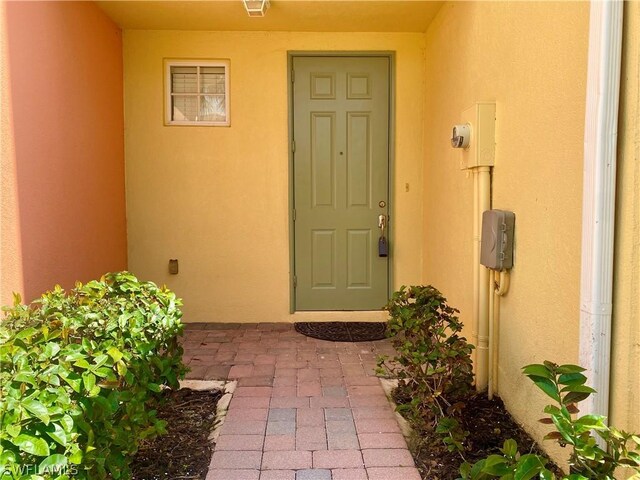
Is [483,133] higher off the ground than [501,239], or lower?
higher

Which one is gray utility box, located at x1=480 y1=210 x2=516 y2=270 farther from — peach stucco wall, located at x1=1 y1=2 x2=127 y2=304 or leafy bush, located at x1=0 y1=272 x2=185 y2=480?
peach stucco wall, located at x1=1 y1=2 x2=127 y2=304

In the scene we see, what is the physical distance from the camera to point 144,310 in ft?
7.82

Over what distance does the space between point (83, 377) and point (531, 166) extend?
7.28 feet

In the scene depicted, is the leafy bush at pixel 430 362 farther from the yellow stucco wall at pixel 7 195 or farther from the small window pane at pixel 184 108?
the small window pane at pixel 184 108

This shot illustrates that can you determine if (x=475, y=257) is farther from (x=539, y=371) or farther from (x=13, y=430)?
(x=13, y=430)

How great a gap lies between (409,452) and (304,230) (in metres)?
2.90

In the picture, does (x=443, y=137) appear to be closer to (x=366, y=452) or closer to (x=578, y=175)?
(x=578, y=175)

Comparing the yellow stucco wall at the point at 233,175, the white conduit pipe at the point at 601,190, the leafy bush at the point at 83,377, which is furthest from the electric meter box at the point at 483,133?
the leafy bush at the point at 83,377

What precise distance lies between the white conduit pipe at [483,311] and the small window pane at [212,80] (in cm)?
294

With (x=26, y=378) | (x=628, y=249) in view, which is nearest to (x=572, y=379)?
(x=628, y=249)

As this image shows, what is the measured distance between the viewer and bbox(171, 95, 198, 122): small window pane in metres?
5.05

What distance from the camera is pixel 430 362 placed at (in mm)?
2709

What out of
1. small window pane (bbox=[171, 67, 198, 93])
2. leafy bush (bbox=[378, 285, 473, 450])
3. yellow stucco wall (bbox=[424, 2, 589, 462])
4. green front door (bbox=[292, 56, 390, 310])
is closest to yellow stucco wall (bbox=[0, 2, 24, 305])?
small window pane (bbox=[171, 67, 198, 93])

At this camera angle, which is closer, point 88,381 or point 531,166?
point 88,381
